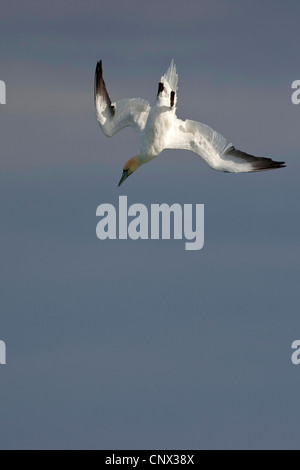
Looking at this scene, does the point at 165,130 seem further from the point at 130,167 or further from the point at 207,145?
the point at 130,167

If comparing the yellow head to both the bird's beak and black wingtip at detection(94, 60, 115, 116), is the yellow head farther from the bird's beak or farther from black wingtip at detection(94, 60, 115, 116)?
black wingtip at detection(94, 60, 115, 116)

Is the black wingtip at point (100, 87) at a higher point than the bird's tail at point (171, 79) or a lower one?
higher

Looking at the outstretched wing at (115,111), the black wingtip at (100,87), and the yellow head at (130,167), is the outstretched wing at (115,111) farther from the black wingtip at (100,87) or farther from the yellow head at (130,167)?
the yellow head at (130,167)

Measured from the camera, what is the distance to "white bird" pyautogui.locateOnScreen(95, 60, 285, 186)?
4781 centimetres

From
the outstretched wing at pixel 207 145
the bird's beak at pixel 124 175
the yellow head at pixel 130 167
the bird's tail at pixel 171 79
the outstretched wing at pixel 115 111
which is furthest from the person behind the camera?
the bird's beak at pixel 124 175

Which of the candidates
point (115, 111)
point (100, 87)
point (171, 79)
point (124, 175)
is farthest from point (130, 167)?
point (171, 79)

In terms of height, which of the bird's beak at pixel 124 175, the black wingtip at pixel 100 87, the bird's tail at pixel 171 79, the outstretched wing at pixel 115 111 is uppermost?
the black wingtip at pixel 100 87

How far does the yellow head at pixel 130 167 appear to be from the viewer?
50906mm

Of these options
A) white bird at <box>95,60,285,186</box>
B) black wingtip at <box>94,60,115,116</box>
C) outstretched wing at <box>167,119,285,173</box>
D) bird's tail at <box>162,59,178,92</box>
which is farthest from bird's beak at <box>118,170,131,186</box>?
bird's tail at <box>162,59,178,92</box>

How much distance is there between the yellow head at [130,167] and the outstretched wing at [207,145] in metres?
2.04

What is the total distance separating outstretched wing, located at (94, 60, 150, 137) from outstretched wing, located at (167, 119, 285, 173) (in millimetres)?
1486

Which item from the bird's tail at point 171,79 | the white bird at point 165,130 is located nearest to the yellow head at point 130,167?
the white bird at point 165,130
